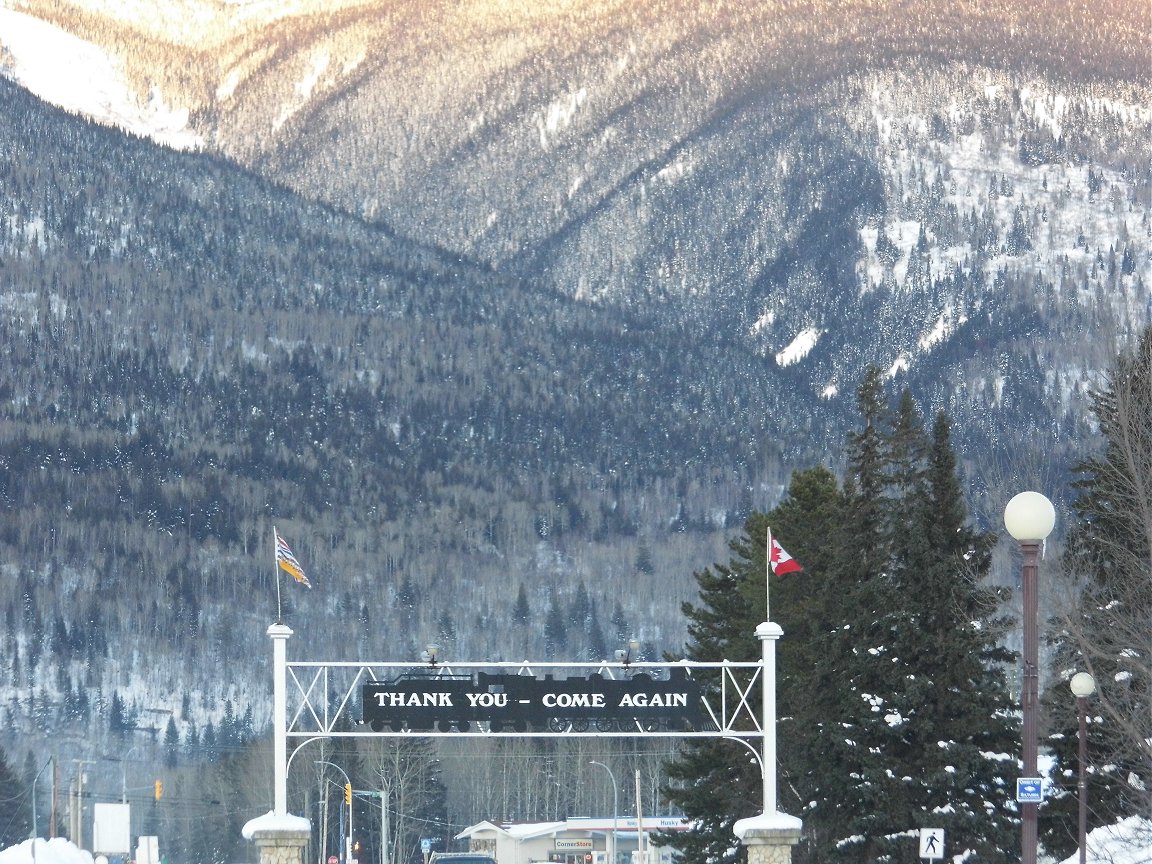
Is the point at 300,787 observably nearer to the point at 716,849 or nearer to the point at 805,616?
the point at 716,849

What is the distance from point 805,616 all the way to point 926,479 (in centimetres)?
566

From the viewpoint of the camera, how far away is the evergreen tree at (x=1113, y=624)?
3697 centimetres

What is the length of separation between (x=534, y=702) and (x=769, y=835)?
574cm

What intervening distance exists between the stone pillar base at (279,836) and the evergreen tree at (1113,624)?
612 inches

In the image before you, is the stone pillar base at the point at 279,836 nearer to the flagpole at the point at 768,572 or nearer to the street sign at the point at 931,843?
the flagpole at the point at 768,572

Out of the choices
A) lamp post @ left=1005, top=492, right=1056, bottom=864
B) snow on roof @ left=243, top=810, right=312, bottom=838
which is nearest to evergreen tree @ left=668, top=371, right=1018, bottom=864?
snow on roof @ left=243, top=810, right=312, bottom=838

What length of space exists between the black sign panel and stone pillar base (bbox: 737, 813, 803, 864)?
278cm

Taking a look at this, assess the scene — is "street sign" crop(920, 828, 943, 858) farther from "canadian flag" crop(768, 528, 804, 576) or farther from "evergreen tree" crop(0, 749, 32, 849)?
"evergreen tree" crop(0, 749, 32, 849)

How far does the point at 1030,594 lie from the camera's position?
957 inches

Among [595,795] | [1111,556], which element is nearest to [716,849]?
[1111,556]

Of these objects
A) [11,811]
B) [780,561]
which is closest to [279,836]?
[780,561]

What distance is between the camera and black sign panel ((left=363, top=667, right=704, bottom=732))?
46906 millimetres

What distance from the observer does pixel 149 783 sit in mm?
196125

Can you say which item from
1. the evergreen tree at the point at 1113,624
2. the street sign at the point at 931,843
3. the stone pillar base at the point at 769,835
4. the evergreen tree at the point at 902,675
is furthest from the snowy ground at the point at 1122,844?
the stone pillar base at the point at 769,835
